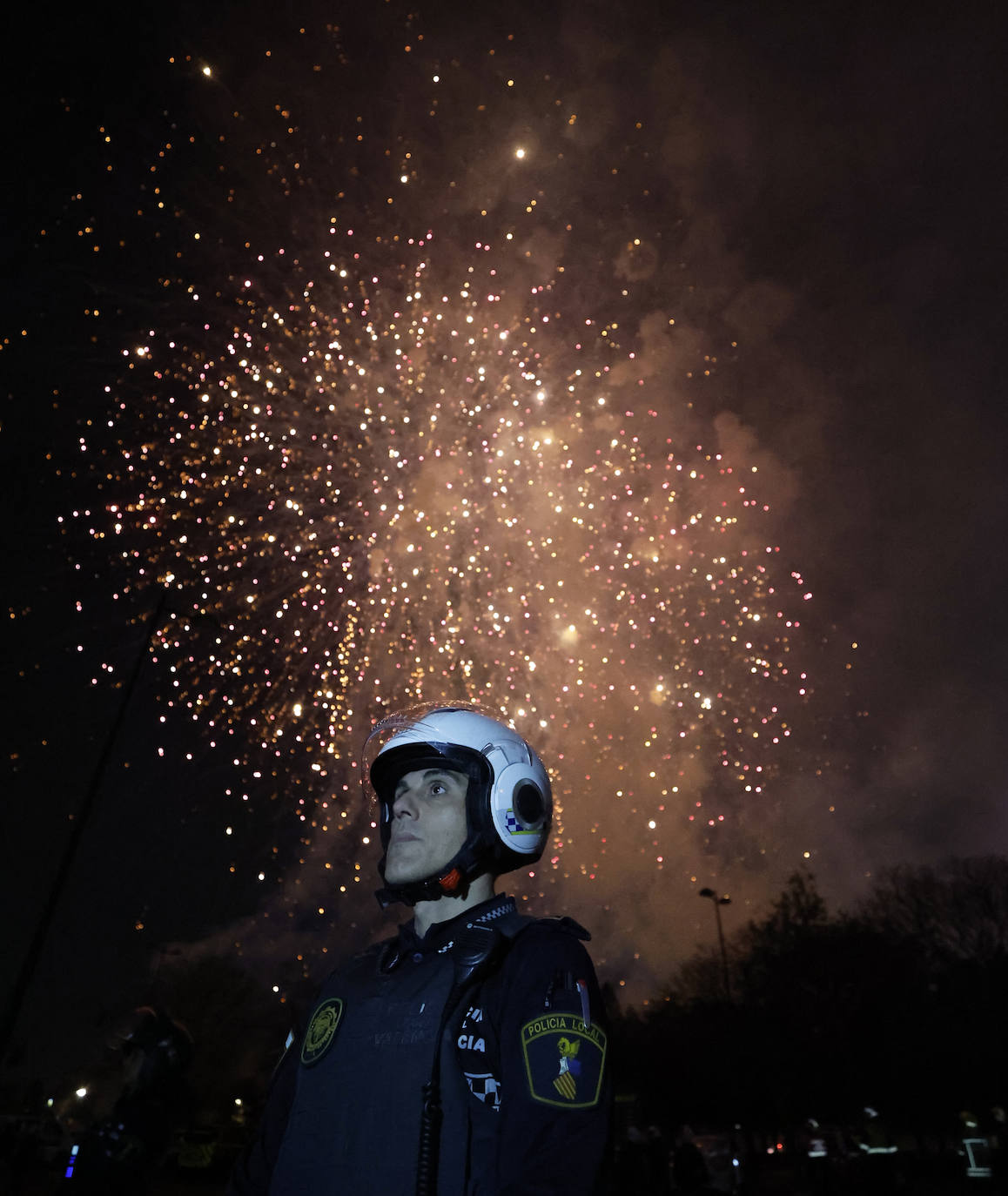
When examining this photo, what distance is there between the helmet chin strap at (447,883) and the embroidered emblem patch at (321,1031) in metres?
0.49

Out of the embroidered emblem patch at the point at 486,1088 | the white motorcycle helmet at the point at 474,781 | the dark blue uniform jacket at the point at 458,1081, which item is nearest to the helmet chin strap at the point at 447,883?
the white motorcycle helmet at the point at 474,781

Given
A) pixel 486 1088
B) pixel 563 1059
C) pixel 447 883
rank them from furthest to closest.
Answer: pixel 447 883 → pixel 486 1088 → pixel 563 1059

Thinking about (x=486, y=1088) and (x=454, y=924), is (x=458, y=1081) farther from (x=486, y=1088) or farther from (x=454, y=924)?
(x=454, y=924)

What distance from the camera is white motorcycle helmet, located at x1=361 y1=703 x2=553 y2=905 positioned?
3.45 metres

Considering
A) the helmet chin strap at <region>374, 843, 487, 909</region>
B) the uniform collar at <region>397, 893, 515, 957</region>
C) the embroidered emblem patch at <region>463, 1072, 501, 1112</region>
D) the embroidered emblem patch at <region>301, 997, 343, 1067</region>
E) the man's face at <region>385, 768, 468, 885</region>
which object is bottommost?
the embroidered emblem patch at <region>463, 1072, 501, 1112</region>

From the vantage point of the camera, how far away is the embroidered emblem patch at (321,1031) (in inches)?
114

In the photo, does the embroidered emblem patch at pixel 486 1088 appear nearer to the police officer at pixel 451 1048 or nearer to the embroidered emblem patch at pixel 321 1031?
the police officer at pixel 451 1048

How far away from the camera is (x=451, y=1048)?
256 cm

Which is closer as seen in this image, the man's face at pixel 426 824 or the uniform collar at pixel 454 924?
the uniform collar at pixel 454 924

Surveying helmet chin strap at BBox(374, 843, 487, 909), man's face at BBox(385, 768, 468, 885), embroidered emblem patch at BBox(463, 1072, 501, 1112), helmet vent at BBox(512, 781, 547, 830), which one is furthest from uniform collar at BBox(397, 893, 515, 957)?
embroidered emblem patch at BBox(463, 1072, 501, 1112)

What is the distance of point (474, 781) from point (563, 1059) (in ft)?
5.04

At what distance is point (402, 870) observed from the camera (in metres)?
3.40

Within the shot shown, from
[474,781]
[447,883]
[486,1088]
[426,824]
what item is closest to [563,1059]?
[486,1088]

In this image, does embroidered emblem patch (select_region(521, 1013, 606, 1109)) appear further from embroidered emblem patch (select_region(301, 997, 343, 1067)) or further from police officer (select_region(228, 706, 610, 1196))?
embroidered emblem patch (select_region(301, 997, 343, 1067))
